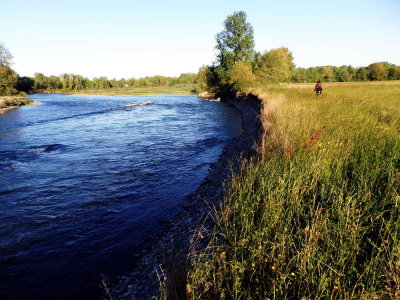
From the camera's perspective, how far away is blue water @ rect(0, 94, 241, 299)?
564 cm

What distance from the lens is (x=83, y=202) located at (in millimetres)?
9008

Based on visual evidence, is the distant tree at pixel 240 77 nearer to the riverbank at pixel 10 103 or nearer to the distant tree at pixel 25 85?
the riverbank at pixel 10 103

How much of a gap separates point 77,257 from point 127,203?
2960mm

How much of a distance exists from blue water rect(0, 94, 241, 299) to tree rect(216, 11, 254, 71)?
53.7m

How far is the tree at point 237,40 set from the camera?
6462 centimetres

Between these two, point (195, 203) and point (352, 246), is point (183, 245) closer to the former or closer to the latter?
point (195, 203)

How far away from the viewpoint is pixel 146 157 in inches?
575

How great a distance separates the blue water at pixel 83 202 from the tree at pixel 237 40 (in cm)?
5371

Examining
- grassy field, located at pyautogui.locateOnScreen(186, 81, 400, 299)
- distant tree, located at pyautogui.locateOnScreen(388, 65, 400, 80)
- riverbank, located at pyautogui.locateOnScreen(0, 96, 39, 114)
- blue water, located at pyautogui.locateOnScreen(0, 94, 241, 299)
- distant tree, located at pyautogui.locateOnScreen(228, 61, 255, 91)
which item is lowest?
blue water, located at pyautogui.locateOnScreen(0, 94, 241, 299)

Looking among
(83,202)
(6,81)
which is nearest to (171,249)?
(83,202)

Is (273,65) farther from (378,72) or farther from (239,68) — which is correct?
(378,72)

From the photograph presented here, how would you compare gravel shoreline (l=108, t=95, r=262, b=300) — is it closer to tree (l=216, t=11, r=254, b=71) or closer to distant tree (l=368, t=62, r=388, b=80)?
tree (l=216, t=11, r=254, b=71)

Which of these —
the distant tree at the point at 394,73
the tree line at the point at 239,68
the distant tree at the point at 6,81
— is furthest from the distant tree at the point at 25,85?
the distant tree at the point at 394,73

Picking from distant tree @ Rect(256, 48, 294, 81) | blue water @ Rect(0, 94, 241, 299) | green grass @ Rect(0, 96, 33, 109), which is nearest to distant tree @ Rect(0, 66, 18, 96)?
green grass @ Rect(0, 96, 33, 109)
